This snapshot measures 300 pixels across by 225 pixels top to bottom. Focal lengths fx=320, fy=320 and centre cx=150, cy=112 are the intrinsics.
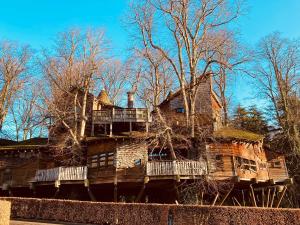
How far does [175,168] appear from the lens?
A: 79.4ft

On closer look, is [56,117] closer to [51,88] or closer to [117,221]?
[51,88]

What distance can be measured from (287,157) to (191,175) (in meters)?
16.9

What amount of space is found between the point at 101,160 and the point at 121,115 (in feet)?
19.6

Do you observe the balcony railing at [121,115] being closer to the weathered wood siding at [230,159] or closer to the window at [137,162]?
the window at [137,162]

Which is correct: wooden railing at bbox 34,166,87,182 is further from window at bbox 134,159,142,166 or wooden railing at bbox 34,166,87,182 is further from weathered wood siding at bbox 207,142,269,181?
weathered wood siding at bbox 207,142,269,181

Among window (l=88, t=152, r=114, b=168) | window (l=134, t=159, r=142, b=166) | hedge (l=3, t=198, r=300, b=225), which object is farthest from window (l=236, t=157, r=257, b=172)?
window (l=88, t=152, r=114, b=168)

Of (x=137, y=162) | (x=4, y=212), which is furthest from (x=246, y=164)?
(x=4, y=212)

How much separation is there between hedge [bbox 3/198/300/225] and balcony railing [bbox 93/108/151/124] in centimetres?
1085

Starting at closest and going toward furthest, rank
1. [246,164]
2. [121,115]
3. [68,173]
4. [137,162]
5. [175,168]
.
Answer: [175,168], [68,173], [137,162], [246,164], [121,115]

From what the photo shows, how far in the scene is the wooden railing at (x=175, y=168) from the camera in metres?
24.2

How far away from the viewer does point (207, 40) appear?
101ft

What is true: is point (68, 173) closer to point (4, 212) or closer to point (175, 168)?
point (175, 168)

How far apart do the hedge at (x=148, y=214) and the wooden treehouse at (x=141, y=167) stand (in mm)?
3183

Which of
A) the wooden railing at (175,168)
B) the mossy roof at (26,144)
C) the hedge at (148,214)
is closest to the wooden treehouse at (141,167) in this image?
the wooden railing at (175,168)
